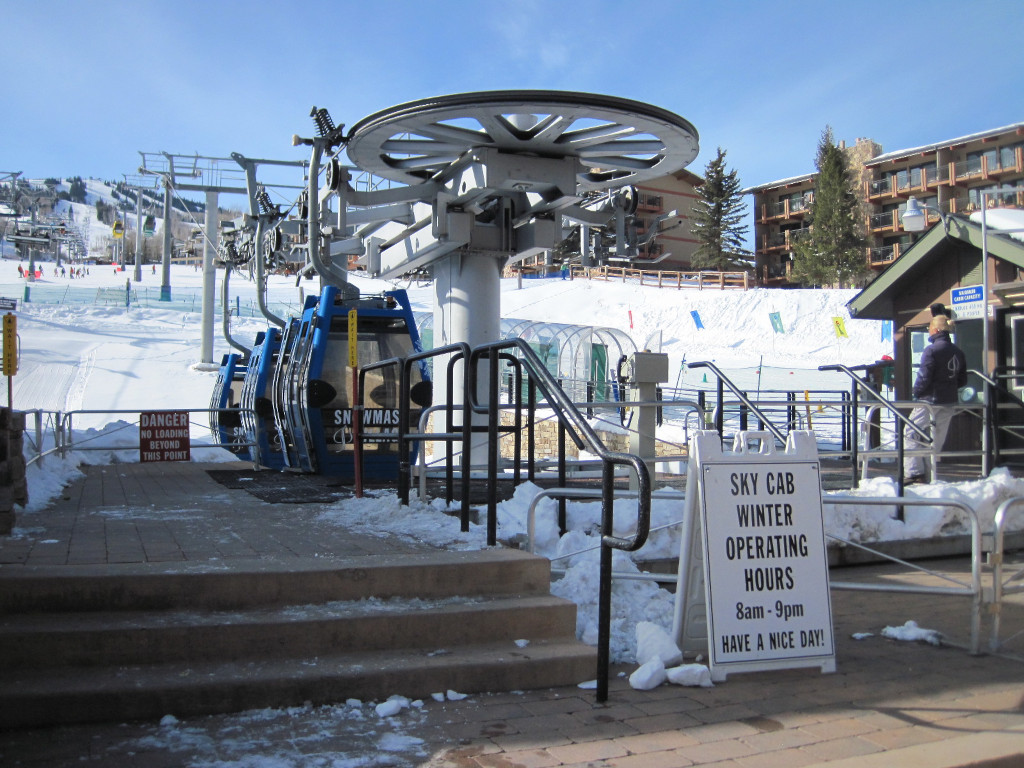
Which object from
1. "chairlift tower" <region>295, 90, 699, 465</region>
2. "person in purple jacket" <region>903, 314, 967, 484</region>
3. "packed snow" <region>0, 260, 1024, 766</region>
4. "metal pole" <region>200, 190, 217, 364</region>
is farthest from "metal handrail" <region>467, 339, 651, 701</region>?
"metal pole" <region>200, 190, 217, 364</region>

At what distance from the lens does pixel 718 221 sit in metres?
74.9

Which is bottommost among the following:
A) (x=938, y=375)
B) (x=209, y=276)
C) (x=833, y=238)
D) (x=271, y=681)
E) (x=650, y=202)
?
(x=271, y=681)

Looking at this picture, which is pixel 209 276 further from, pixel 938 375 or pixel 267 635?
pixel 267 635

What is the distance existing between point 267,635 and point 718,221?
7427 cm

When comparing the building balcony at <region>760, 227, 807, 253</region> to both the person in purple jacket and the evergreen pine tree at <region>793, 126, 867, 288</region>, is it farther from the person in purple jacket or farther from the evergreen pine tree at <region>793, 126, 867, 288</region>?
the person in purple jacket

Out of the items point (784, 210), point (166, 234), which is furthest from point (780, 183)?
point (166, 234)

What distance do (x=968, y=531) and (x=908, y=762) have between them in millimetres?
5792

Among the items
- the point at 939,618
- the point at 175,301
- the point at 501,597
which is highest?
the point at 175,301

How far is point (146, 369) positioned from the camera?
36.0 metres

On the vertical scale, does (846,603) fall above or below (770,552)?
below

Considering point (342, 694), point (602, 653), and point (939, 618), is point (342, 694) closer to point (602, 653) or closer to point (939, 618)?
point (602, 653)

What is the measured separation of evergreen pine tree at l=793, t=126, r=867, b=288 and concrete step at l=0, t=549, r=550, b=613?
6219cm

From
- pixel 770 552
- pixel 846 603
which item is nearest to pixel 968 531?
pixel 846 603

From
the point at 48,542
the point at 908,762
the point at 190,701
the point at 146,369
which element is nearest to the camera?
the point at 908,762
